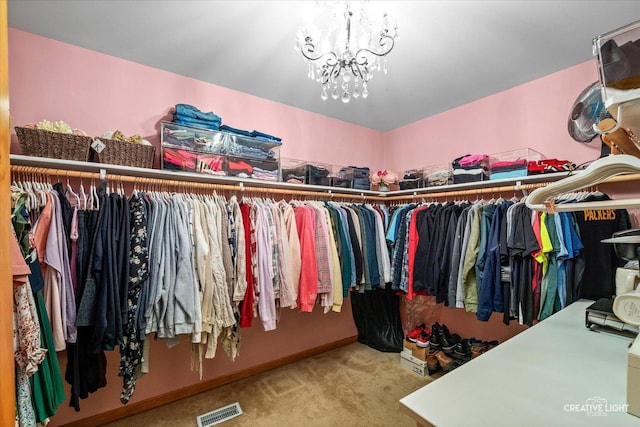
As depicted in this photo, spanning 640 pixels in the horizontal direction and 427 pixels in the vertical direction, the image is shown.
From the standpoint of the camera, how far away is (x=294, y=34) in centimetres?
167

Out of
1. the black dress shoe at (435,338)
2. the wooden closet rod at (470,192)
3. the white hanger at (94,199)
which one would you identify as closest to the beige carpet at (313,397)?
the black dress shoe at (435,338)

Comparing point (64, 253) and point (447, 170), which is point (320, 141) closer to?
point (447, 170)

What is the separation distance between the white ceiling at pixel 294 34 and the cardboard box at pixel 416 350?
2232 mm

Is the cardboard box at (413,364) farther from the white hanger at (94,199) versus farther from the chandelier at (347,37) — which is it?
the white hanger at (94,199)

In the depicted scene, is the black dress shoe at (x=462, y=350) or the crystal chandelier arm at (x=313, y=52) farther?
the black dress shoe at (x=462, y=350)

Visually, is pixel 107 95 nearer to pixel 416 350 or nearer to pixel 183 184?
pixel 183 184

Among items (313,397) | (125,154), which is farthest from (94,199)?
(313,397)

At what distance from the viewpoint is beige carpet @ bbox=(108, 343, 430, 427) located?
6.15 ft

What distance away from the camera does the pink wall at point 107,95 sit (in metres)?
1.65

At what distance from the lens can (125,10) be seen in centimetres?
149

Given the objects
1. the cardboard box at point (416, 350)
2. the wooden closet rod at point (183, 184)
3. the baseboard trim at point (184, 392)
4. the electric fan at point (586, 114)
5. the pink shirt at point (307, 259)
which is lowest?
the baseboard trim at point (184, 392)

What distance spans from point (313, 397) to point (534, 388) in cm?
174

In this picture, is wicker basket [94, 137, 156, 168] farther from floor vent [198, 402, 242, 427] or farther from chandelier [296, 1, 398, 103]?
floor vent [198, 402, 242, 427]

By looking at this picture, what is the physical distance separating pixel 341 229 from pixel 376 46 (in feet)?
4.29
